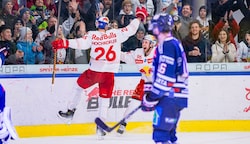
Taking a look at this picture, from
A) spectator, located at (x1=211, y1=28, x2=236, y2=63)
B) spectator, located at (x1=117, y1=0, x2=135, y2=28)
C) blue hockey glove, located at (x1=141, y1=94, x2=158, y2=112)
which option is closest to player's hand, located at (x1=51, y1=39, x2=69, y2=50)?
spectator, located at (x1=117, y1=0, x2=135, y2=28)

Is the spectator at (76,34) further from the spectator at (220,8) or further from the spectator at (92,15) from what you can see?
the spectator at (220,8)

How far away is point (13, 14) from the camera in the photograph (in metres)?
8.43

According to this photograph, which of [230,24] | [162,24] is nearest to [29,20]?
[230,24]

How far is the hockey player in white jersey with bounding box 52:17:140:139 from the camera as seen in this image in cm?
834

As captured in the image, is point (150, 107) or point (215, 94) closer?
point (150, 107)

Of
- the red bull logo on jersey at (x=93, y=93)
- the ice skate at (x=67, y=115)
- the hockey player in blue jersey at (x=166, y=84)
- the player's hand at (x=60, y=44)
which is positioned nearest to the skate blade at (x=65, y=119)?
the ice skate at (x=67, y=115)

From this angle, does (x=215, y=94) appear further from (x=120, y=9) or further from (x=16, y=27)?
(x=16, y=27)

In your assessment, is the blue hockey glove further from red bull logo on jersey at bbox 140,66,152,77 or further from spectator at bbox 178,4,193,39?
spectator at bbox 178,4,193,39

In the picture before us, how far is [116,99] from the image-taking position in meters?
8.67

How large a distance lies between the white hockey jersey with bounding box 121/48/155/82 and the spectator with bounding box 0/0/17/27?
4.41 feet

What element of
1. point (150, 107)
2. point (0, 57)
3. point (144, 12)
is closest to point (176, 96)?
point (150, 107)

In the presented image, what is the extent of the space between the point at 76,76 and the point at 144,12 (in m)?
1.08

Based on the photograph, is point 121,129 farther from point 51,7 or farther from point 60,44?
point 51,7

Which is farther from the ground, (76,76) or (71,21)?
(71,21)
